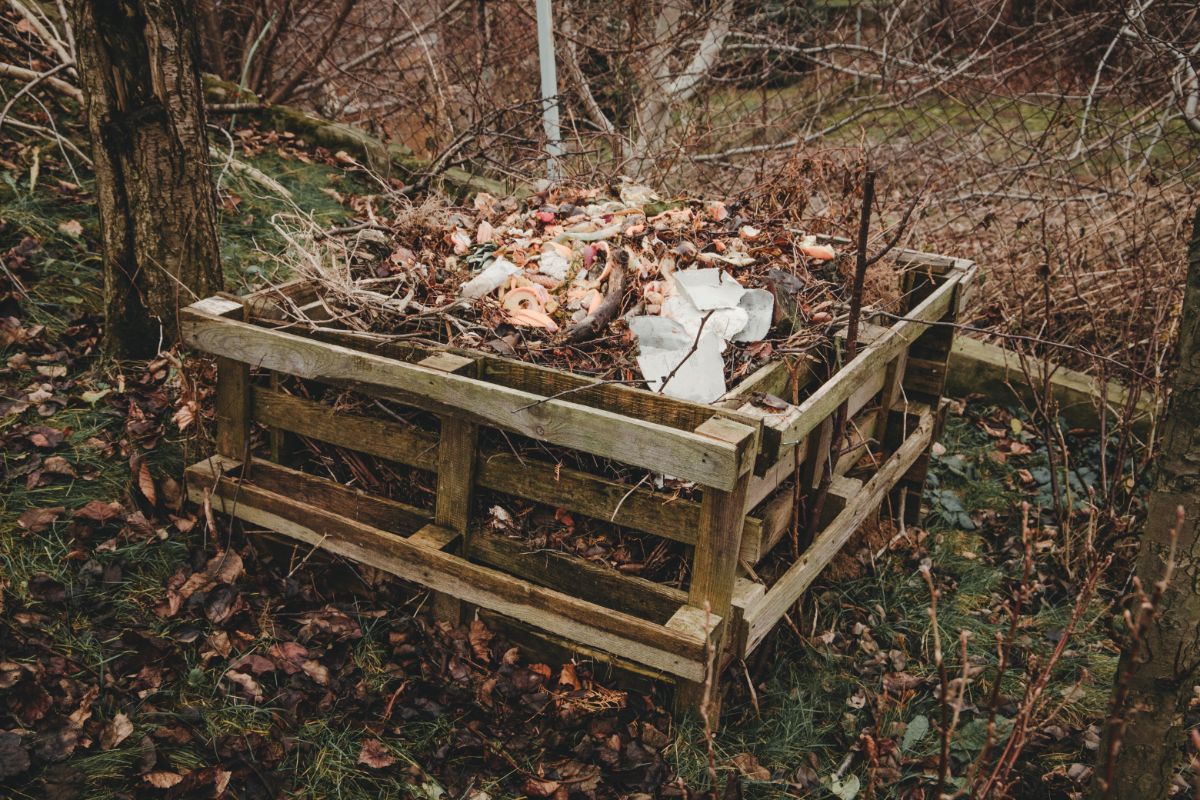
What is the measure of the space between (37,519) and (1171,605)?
346 cm

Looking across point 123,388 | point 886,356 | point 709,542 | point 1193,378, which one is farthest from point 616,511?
point 123,388

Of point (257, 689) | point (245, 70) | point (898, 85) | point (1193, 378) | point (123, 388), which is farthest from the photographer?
point (898, 85)

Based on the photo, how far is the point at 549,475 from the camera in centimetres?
276

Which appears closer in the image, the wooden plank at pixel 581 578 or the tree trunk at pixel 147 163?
the wooden plank at pixel 581 578

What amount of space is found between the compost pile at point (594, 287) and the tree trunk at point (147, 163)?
648 mm

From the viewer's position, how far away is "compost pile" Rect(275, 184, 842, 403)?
2.95 metres

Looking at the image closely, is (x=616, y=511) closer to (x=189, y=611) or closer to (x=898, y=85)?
(x=189, y=611)

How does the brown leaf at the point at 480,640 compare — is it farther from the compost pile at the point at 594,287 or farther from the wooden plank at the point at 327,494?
the compost pile at the point at 594,287

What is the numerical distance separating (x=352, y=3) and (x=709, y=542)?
16.5 ft

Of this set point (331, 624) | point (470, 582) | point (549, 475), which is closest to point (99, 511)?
point (331, 624)

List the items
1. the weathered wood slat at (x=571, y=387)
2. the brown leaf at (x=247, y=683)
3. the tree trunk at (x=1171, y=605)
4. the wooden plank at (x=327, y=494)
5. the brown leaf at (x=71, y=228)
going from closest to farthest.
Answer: the tree trunk at (x=1171, y=605) → the weathered wood slat at (x=571, y=387) → the brown leaf at (x=247, y=683) → the wooden plank at (x=327, y=494) → the brown leaf at (x=71, y=228)

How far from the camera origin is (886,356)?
3205 mm

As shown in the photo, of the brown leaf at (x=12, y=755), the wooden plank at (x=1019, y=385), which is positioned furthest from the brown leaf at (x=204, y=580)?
the wooden plank at (x=1019, y=385)

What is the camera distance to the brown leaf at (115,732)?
8.40 feet
